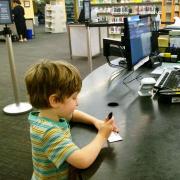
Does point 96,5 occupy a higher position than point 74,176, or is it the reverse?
point 96,5

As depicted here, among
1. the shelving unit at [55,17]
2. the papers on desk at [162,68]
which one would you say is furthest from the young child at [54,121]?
→ the shelving unit at [55,17]

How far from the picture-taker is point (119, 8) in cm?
871

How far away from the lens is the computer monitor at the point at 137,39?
1.80 meters

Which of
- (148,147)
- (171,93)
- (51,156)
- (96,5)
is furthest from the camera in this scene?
(96,5)

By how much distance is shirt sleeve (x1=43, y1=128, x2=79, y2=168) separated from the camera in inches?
37.9

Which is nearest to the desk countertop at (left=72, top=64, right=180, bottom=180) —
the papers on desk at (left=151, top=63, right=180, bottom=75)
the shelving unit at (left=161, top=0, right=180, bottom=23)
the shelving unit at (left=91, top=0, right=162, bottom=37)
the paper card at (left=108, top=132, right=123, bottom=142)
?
the paper card at (left=108, top=132, right=123, bottom=142)

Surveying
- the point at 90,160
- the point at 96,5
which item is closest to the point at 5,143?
the point at 90,160

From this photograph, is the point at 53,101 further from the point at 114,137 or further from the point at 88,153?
the point at 114,137

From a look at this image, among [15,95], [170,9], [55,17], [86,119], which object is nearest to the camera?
[86,119]

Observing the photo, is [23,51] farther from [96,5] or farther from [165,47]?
[165,47]

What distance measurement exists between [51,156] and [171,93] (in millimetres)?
864

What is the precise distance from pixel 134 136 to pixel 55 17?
11.9m

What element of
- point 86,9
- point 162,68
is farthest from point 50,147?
point 86,9

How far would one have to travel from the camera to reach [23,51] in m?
8.15
